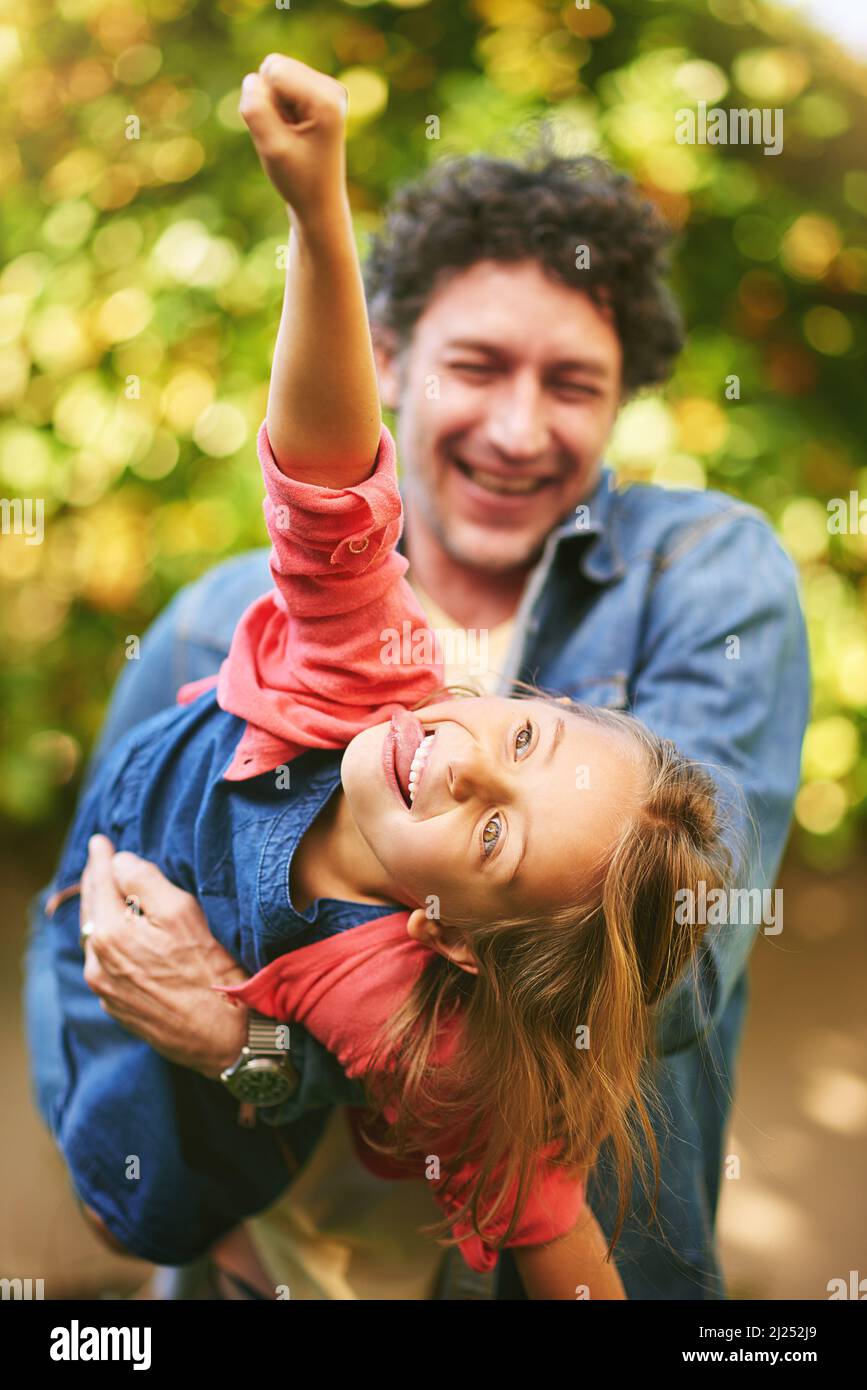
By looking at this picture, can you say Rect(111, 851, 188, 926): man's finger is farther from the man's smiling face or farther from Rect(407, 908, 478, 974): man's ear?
the man's smiling face

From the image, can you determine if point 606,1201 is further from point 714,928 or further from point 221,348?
point 221,348

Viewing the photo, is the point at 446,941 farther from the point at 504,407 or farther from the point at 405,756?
the point at 504,407

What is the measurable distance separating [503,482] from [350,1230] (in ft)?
2.17

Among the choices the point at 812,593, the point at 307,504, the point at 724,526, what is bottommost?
Result: the point at 307,504

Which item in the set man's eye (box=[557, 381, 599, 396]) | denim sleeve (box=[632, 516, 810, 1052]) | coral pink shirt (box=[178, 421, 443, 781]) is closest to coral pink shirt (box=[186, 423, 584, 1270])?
coral pink shirt (box=[178, 421, 443, 781])

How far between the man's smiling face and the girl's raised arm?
399 mm

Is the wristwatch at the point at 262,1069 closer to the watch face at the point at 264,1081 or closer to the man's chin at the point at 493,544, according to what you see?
the watch face at the point at 264,1081

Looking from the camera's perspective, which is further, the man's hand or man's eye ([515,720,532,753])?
the man's hand

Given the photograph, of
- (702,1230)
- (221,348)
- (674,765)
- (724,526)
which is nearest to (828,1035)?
(702,1230)

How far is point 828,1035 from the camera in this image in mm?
1767

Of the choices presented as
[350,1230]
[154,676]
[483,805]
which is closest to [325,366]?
[483,805]

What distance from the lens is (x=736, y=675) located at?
1055 mm

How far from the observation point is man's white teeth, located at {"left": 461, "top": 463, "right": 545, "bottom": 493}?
110cm
